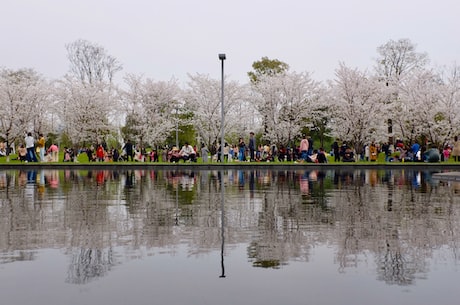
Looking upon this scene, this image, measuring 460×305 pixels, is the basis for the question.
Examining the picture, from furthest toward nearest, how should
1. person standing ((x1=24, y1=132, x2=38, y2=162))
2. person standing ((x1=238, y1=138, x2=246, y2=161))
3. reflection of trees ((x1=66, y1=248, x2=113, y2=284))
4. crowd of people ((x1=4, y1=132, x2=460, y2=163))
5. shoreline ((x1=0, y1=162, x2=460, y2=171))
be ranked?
person standing ((x1=238, y1=138, x2=246, y2=161)) < crowd of people ((x1=4, y1=132, x2=460, y2=163)) < person standing ((x1=24, y1=132, x2=38, y2=162)) < shoreline ((x1=0, y1=162, x2=460, y2=171)) < reflection of trees ((x1=66, y1=248, x2=113, y2=284))

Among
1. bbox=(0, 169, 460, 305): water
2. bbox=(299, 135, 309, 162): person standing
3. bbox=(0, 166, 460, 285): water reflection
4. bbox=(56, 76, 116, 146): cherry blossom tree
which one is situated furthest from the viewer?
bbox=(56, 76, 116, 146): cherry blossom tree

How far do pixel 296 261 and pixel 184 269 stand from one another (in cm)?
133

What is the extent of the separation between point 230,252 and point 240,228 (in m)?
1.95

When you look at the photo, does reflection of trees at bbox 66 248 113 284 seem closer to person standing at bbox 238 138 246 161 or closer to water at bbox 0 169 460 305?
water at bbox 0 169 460 305

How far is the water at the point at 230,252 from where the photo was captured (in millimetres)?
5215

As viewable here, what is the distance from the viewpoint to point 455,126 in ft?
154

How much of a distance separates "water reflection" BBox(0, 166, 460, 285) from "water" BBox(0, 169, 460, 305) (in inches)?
0.9

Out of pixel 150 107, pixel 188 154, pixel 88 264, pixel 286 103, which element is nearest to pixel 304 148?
pixel 188 154

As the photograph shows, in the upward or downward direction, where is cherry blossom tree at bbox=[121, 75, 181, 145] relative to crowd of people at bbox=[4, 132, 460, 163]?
upward

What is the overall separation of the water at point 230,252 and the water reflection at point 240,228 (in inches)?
0.9

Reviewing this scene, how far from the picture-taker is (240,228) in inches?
359

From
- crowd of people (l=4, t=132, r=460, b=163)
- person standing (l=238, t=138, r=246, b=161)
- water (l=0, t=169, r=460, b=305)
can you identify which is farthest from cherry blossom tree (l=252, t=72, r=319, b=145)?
water (l=0, t=169, r=460, b=305)

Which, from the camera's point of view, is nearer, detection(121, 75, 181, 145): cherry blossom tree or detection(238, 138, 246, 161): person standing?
detection(238, 138, 246, 161): person standing

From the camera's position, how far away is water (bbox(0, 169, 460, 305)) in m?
5.21
